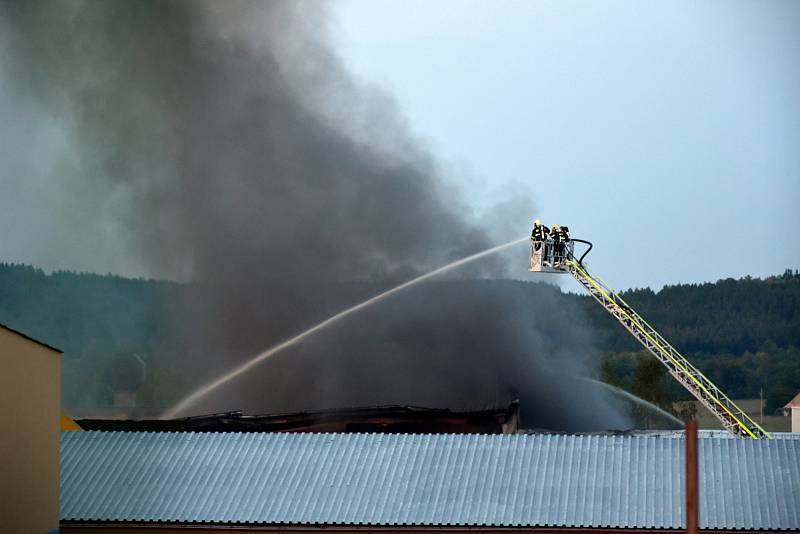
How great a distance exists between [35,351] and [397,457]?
9524 millimetres

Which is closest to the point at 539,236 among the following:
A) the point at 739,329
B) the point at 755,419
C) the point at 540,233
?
the point at 540,233

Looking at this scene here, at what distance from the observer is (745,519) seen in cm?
3112

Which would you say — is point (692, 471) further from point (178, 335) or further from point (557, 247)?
point (178, 335)

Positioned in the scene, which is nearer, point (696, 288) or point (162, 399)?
point (162, 399)

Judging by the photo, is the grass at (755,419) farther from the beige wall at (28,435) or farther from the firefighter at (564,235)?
the beige wall at (28,435)

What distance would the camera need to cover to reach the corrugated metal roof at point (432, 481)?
31641 millimetres

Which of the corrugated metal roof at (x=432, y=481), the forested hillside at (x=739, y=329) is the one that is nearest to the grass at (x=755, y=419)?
the forested hillside at (x=739, y=329)

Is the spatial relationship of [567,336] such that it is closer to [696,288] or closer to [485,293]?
[485,293]

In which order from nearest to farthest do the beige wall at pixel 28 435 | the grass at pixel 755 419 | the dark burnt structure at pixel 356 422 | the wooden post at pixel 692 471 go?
1. the wooden post at pixel 692 471
2. the beige wall at pixel 28 435
3. the dark burnt structure at pixel 356 422
4. the grass at pixel 755 419

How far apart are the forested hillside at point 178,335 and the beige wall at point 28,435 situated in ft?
118

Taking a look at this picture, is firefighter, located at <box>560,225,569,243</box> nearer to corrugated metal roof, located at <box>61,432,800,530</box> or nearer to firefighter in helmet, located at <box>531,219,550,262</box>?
firefighter in helmet, located at <box>531,219,550,262</box>

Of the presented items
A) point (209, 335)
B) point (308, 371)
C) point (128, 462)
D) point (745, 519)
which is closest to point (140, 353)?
point (209, 335)

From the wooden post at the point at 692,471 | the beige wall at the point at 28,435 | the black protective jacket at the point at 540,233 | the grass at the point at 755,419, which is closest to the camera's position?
the wooden post at the point at 692,471

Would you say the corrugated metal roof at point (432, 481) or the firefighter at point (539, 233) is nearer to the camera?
the corrugated metal roof at point (432, 481)
